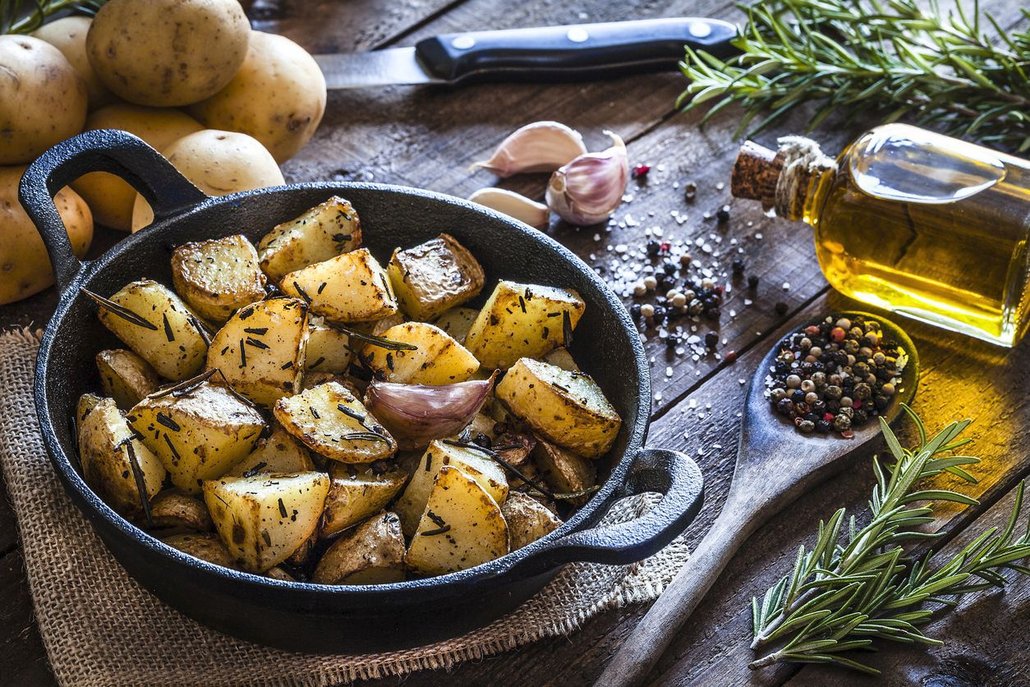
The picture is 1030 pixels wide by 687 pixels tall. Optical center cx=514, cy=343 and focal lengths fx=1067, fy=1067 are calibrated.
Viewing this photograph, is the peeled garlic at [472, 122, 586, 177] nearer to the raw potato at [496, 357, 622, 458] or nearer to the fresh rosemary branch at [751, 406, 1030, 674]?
the raw potato at [496, 357, 622, 458]

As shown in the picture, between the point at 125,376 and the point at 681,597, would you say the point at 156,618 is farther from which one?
the point at 681,597

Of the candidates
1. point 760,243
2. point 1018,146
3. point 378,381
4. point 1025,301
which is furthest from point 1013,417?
point 378,381

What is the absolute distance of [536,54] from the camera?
1960mm

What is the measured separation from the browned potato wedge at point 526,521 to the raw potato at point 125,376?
17.2 inches

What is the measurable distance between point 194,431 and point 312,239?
0.34 meters

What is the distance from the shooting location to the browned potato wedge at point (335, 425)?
3.62 feet

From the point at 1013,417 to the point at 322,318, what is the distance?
37.6 inches

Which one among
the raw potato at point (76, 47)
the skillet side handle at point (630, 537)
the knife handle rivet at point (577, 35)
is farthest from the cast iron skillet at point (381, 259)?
the knife handle rivet at point (577, 35)

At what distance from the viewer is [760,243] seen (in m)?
1.74

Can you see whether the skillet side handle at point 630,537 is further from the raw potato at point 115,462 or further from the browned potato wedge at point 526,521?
the raw potato at point 115,462

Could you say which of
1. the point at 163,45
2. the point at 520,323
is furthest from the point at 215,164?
the point at 520,323

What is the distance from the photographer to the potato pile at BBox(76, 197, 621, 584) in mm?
1061

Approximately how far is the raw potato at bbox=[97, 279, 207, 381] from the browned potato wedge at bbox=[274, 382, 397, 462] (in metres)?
0.16

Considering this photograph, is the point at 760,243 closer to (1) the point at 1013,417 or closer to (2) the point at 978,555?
(1) the point at 1013,417
